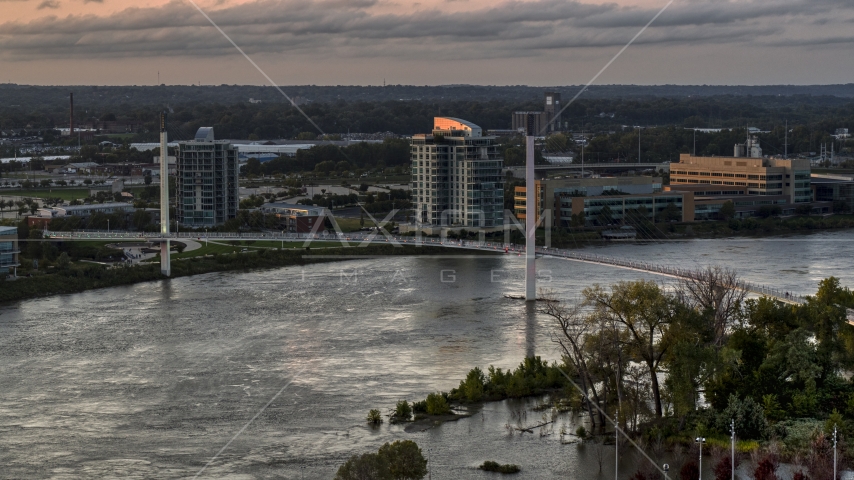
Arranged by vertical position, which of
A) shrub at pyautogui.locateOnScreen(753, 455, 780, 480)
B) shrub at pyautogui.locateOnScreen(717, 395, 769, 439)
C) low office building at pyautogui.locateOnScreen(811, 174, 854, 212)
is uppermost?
low office building at pyautogui.locateOnScreen(811, 174, 854, 212)

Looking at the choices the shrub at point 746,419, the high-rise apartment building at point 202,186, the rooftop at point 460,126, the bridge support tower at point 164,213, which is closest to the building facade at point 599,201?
the rooftop at point 460,126

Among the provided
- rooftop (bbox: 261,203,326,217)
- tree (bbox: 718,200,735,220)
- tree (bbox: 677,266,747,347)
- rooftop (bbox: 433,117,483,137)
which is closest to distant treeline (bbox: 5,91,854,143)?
rooftop (bbox: 261,203,326,217)

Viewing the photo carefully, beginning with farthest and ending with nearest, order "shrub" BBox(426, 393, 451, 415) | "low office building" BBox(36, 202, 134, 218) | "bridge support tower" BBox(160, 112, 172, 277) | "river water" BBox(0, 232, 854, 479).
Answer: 1. "low office building" BBox(36, 202, 134, 218)
2. "bridge support tower" BBox(160, 112, 172, 277)
3. "shrub" BBox(426, 393, 451, 415)
4. "river water" BBox(0, 232, 854, 479)

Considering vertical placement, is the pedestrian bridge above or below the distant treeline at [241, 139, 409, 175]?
below

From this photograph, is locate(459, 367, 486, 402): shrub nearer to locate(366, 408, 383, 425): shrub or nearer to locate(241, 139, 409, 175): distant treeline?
locate(366, 408, 383, 425): shrub

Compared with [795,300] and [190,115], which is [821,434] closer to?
[795,300]

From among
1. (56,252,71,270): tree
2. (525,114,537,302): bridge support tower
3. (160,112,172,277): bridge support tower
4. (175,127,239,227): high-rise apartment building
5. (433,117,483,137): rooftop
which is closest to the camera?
(525,114,537,302): bridge support tower
